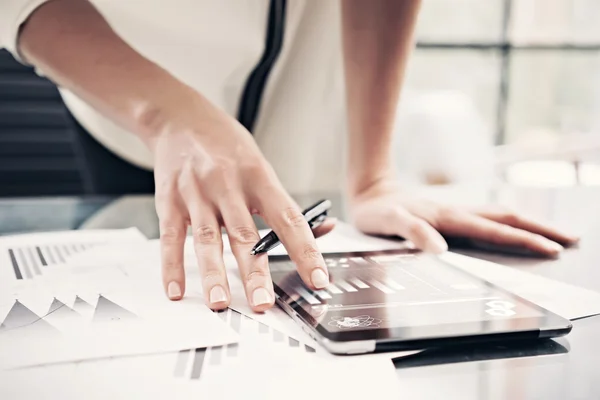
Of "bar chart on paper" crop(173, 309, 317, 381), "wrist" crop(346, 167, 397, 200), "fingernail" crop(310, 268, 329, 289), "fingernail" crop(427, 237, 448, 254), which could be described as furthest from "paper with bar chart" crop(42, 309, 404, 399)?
"wrist" crop(346, 167, 397, 200)

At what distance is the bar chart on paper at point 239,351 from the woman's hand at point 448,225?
0.31 m

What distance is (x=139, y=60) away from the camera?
2.77ft

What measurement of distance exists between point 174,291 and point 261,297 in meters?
0.08

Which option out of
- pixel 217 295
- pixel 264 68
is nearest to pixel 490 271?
pixel 217 295

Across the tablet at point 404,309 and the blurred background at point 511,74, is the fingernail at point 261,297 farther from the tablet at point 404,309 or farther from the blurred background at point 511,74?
the blurred background at point 511,74

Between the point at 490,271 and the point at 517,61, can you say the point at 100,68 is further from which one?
the point at 517,61

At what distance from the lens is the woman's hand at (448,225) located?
73 centimetres

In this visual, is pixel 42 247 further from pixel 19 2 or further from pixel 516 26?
pixel 516 26

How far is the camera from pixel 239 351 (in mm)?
413

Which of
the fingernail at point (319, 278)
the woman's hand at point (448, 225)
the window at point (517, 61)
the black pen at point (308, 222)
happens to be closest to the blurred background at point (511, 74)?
the window at point (517, 61)

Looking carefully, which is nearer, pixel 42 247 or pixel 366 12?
pixel 42 247

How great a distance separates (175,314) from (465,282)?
260 mm

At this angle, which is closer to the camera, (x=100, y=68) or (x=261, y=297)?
(x=261, y=297)

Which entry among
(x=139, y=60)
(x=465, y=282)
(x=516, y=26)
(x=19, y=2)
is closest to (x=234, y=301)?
(x=465, y=282)
